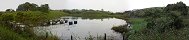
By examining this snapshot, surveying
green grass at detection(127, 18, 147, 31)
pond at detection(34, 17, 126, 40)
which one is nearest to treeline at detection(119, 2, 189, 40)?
green grass at detection(127, 18, 147, 31)

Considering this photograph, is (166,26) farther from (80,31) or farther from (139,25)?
(80,31)

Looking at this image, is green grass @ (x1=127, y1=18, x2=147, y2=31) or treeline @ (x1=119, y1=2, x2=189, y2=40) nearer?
treeline @ (x1=119, y1=2, x2=189, y2=40)

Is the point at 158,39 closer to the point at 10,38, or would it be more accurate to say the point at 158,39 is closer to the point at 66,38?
the point at 10,38

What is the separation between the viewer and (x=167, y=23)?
98.5 feet

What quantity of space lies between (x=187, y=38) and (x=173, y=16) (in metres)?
17.5

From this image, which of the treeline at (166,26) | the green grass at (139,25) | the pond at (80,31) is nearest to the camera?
the treeline at (166,26)

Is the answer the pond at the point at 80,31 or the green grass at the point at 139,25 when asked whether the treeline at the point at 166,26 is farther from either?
the pond at the point at 80,31

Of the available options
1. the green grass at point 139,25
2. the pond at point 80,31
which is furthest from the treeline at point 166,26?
the pond at point 80,31

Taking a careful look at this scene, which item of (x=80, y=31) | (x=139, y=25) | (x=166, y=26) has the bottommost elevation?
(x=80, y=31)

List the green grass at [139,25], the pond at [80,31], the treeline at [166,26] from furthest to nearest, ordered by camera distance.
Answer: the green grass at [139,25] < the pond at [80,31] < the treeline at [166,26]

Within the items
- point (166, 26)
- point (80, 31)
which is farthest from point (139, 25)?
point (166, 26)

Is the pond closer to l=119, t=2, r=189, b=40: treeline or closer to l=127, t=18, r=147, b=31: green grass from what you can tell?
l=127, t=18, r=147, b=31: green grass

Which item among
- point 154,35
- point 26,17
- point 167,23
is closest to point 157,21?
point 167,23

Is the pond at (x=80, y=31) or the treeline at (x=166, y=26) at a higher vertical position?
the treeline at (x=166, y=26)
